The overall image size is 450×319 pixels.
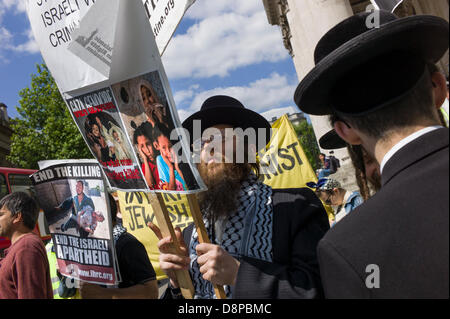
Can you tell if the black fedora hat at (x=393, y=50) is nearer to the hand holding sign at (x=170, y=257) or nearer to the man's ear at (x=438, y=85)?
the man's ear at (x=438, y=85)

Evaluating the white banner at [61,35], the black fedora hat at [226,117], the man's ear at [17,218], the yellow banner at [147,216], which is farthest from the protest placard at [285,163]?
the white banner at [61,35]

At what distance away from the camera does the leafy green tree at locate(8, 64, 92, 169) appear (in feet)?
69.7

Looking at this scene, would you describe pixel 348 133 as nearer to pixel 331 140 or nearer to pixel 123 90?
pixel 123 90

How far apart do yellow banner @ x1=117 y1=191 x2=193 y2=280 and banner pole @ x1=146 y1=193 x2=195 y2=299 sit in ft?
13.6

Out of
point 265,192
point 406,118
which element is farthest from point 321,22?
point 406,118

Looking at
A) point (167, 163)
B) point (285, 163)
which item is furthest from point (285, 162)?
point (167, 163)

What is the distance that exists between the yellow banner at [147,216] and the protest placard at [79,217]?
11.3 ft

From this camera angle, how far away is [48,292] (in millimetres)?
2553

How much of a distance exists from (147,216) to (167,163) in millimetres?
4868

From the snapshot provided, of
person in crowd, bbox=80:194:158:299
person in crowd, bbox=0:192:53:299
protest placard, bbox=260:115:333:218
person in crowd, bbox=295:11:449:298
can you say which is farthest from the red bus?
person in crowd, bbox=295:11:449:298

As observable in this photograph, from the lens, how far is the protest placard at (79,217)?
2219mm

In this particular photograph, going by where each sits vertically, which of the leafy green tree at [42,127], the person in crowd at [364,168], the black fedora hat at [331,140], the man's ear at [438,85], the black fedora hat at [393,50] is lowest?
the person in crowd at [364,168]
